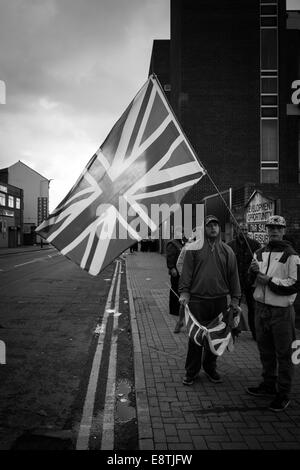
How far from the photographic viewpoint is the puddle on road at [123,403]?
4054 millimetres

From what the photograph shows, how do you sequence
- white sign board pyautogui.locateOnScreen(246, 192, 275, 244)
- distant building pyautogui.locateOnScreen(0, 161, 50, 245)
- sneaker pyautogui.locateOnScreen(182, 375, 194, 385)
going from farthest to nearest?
distant building pyautogui.locateOnScreen(0, 161, 50, 245) → white sign board pyautogui.locateOnScreen(246, 192, 275, 244) → sneaker pyautogui.locateOnScreen(182, 375, 194, 385)

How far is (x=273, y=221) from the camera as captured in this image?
4191 millimetres

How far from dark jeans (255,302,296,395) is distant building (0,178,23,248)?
175 feet

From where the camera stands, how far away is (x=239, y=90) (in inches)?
889

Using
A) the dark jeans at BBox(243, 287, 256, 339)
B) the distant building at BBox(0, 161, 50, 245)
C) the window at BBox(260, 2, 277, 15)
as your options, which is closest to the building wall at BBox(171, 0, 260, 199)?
the window at BBox(260, 2, 277, 15)

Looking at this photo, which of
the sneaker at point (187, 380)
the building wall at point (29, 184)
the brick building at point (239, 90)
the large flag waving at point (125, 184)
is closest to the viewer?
the large flag waving at point (125, 184)

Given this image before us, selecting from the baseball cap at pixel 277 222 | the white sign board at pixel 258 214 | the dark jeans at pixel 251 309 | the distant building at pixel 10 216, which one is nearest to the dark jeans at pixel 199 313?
the baseball cap at pixel 277 222

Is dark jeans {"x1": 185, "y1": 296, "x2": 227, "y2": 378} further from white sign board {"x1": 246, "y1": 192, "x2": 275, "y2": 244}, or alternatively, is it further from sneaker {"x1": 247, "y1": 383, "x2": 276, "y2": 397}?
white sign board {"x1": 246, "y1": 192, "x2": 275, "y2": 244}

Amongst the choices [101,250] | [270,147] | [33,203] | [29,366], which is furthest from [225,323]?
[33,203]

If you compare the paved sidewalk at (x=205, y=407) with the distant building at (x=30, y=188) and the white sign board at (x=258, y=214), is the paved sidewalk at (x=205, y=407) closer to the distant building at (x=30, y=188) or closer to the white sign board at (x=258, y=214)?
the white sign board at (x=258, y=214)

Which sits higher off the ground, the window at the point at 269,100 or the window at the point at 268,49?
the window at the point at 268,49

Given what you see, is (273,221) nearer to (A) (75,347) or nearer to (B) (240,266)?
(B) (240,266)

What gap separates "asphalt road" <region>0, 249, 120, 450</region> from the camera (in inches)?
156

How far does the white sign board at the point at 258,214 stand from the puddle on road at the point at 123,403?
16.8ft
